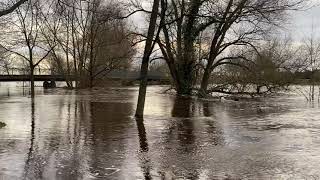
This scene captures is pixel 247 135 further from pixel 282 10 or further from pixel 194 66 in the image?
pixel 194 66

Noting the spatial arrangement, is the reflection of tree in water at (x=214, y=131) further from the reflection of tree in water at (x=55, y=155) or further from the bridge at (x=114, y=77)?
the bridge at (x=114, y=77)

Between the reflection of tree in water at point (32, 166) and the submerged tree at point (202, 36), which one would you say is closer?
the reflection of tree in water at point (32, 166)

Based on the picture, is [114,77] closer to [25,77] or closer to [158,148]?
[25,77]

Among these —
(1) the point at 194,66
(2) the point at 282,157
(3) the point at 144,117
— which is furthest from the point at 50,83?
(2) the point at 282,157

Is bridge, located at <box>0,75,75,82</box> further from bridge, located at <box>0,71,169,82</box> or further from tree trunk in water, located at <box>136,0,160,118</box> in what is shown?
tree trunk in water, located at <box>136,0,160,118</box>

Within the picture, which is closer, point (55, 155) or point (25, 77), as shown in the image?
point (55, 155)

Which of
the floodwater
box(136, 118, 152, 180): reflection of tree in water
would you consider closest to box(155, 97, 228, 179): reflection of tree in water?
the floodwater

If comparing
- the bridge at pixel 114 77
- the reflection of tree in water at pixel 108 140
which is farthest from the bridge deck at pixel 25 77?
the reflection of tree in water at pixel 108 140

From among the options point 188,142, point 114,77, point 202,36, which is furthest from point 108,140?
point 114,77

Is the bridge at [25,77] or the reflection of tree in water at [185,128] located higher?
the bridge at [25,77]

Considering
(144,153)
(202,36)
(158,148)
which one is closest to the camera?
(144,153)

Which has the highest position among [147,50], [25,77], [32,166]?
[147,50]

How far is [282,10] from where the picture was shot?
30.9m

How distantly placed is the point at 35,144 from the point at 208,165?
482 centimetres
